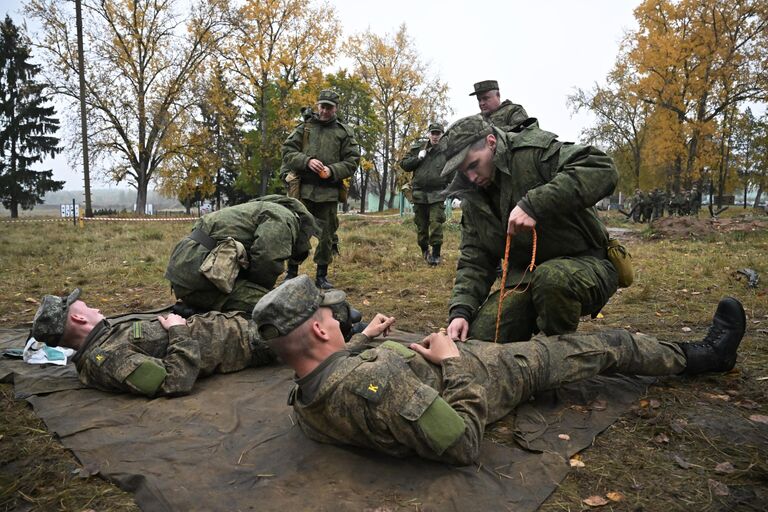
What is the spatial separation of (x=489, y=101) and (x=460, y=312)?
3.67 m

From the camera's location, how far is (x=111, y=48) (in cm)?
2627

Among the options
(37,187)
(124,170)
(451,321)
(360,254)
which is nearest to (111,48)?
(124,170)

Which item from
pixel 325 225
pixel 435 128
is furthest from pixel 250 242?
pixel 435 128

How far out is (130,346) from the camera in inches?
123

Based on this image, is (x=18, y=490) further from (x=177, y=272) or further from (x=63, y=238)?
(x=63, y=238)

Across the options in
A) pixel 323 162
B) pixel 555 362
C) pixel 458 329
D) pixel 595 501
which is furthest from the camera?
pixel 323 162

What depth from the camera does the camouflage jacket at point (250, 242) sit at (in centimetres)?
393

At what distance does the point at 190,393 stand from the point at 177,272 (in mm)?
1129

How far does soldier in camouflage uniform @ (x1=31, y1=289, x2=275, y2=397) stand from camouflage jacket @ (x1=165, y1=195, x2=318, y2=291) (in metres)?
0.64

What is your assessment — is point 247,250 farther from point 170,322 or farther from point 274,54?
point 274,54

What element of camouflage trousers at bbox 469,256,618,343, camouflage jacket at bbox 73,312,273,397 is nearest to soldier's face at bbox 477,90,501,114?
camouflage trousers at bbox 469,256,618,343

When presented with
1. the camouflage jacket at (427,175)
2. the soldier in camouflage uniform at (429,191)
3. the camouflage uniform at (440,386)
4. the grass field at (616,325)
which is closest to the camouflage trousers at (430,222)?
the soldier in camouflage uniform at (429,191)

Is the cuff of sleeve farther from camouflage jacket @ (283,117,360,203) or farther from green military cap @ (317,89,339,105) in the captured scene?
green military cap @ (317,89,339,105)

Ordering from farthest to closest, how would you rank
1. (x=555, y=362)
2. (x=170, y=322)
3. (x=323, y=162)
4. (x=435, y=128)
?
1. (x=435, y=128)
2. (x=323, y=162)
3. (x=170, y=322)
4. (x=555, y=362)
